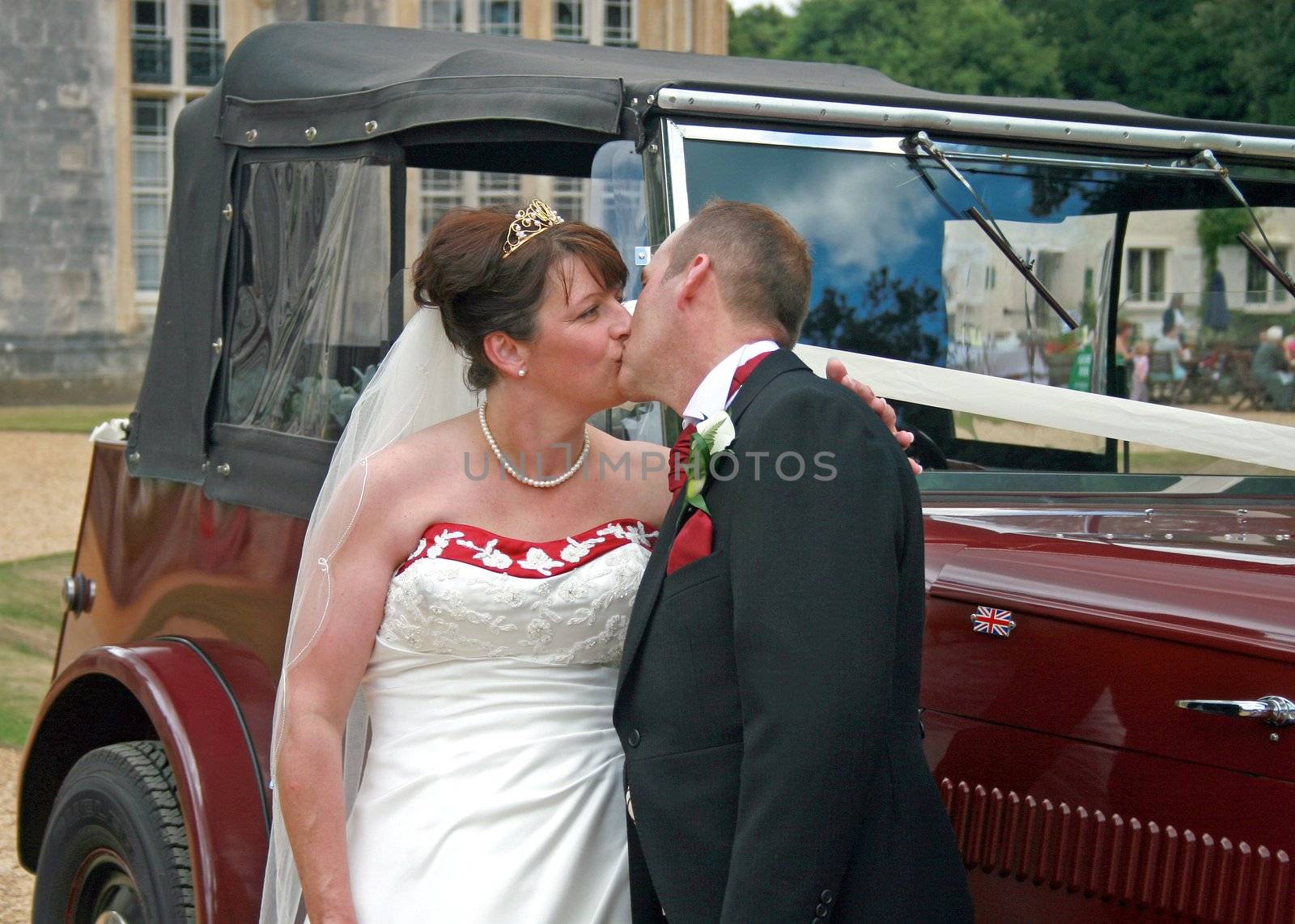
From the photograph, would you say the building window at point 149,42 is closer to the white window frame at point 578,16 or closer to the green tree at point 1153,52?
the white window frame at point 578,16

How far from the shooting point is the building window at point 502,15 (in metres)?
21.8

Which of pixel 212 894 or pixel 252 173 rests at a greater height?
pixel 252 173

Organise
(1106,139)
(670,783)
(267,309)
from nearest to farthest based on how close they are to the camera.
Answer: (670,783), (1106,139), (267,309)

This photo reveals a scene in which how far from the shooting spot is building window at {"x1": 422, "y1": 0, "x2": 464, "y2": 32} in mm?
21734

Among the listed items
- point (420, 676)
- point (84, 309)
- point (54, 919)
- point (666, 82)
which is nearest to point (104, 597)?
point (54, 919)

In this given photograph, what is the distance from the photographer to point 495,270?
2.31 meters

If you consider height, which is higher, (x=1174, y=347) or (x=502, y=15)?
(x=502, y=15)

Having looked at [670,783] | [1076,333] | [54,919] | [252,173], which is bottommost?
[54,919]

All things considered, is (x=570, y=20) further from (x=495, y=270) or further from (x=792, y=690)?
(x=792, y=690)

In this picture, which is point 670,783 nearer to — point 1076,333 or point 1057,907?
point 1057,907

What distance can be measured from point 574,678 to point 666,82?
1.05 metres

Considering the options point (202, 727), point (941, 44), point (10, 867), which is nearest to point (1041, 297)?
point (202, 727)

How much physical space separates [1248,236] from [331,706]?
213 centimetres

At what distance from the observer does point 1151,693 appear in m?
1.97
